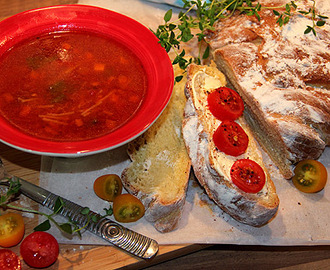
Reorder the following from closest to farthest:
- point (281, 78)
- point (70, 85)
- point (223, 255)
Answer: point (70, 85) < point (223, 255) < point (281, 78)

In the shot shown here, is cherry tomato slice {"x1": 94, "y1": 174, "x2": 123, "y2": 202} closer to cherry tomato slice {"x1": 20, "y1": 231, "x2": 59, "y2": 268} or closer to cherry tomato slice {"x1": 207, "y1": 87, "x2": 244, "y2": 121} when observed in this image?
cherry tomato slice {"x1": 20, "y1": 231, "x2": 59, "y2": 268}

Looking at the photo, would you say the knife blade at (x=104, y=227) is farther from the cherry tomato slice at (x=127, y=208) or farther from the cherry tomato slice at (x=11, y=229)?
the cherry tomato slice at (x=11, y=229)

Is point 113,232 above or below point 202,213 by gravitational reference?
above

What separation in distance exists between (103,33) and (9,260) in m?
1.72

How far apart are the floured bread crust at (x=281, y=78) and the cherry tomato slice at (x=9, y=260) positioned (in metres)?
1.99

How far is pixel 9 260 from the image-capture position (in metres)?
2.28

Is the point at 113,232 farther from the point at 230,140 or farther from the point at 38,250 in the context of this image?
the point at 230,140

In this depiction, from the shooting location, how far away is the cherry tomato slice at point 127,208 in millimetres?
2482

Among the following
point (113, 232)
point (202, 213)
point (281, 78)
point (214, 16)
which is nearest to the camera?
point (113, 232)

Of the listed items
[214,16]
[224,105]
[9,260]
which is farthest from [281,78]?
[9,260]

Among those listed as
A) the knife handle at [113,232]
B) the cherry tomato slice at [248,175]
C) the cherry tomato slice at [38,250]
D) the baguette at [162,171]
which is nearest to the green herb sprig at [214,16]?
the baguette at [162,171]

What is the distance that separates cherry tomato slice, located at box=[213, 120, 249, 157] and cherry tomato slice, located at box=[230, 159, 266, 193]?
9 cm

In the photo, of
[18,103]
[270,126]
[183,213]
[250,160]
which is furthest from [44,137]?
[270,126]

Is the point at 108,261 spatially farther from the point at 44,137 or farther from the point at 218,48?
the point at 218,48
